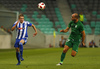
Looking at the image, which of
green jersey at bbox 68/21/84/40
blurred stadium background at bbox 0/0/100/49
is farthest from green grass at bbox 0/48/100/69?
blurred stadium background at bbox 0/0/100/49

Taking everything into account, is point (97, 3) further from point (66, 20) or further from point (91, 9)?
point (66, 20)

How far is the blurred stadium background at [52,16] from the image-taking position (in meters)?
27.2

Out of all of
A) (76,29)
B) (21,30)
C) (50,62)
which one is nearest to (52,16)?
(50,62)

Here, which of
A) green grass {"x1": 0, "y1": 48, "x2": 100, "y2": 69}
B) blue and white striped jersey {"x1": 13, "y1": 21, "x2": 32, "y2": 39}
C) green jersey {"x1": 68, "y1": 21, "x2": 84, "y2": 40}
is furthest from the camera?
blue and white striped jersey {"x1": 13, "y1": 21, "x2": 32, "y2": 39}

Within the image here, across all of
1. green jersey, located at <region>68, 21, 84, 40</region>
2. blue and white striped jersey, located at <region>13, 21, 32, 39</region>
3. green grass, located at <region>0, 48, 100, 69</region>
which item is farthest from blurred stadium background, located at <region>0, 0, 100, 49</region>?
green jersey, located at <region>68, 21, 84, 40</region>

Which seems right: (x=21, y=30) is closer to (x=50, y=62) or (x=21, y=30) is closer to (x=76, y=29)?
(x=50, y=62)

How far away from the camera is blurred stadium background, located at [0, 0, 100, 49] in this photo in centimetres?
2717

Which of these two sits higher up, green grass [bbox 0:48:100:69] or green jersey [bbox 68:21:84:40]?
green jersey [bbox 68:21:84:40]

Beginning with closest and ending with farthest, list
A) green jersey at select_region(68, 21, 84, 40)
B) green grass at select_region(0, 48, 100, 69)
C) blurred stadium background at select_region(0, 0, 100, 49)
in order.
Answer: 1. green grass at select_region(0, 48, 100, 69)
2. green jersey at select_region(68, 21, 84, 40)
3. blurred stadium background at select_region(0, 0, 100, 49)

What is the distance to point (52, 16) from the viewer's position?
99.8 feet

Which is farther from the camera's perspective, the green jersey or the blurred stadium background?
the blurred stadium background

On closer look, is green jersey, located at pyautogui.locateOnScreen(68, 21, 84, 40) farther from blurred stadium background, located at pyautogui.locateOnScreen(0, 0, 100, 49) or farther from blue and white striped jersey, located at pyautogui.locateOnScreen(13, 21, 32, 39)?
blurred stadium background, located at pyautogui.locateOnScreen(0, 0, 100, 49)

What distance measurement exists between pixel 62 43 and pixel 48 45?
5.86ft

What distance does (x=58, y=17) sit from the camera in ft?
99.5
